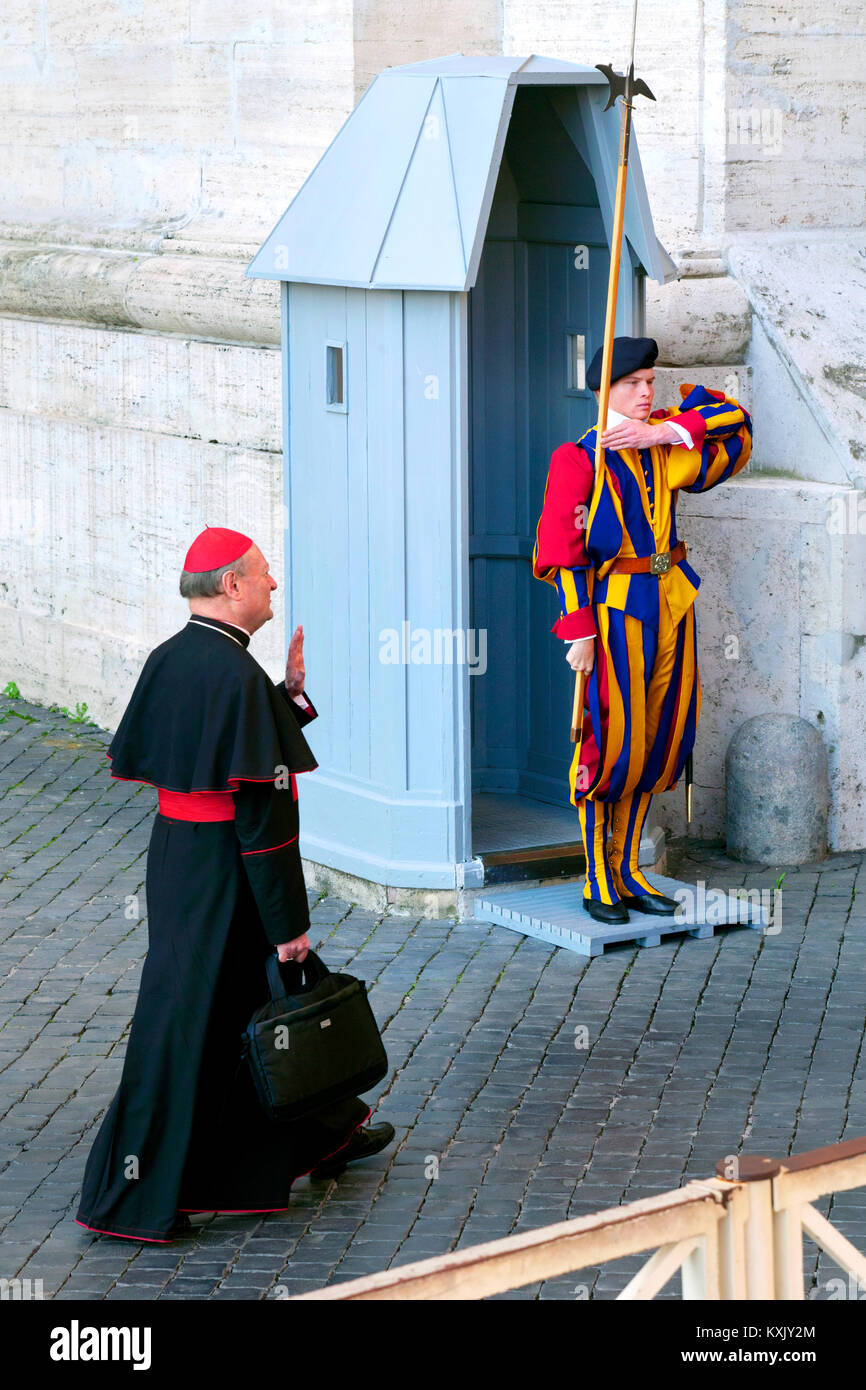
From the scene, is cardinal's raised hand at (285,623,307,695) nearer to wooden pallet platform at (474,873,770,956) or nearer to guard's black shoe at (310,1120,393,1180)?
guard's black shoe at (310,1120,393,1180)


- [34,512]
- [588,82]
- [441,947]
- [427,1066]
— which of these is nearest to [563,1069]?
[427,1066]

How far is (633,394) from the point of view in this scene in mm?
6695

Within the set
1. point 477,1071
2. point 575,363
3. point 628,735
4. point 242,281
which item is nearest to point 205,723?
point 477,1071

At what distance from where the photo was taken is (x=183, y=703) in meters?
4.84

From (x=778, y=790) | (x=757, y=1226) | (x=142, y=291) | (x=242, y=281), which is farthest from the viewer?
(x=142, y=291)

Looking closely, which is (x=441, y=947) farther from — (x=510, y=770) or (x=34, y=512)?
(x=34, y=512)

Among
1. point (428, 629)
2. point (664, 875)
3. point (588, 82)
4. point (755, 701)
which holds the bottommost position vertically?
point (664, 875)

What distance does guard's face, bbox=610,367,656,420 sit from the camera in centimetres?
669

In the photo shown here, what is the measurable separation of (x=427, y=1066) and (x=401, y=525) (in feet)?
6.41

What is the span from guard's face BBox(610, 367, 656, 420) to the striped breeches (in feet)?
2.11

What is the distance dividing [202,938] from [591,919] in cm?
238

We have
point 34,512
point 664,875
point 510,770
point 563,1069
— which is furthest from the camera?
point 34,512

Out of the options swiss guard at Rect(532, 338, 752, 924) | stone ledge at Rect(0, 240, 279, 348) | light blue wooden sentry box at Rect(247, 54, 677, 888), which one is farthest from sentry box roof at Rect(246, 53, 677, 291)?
stone ledge at Rect(0, 240, 279, 348)

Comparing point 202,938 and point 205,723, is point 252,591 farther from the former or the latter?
point 202,938
